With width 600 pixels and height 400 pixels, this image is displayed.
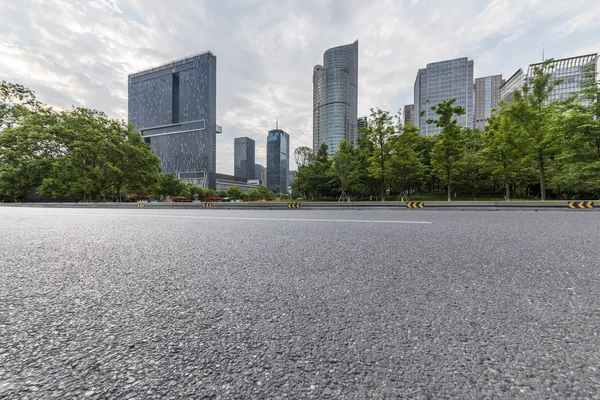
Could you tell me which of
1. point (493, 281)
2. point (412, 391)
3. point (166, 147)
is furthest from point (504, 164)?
point (166, 147)

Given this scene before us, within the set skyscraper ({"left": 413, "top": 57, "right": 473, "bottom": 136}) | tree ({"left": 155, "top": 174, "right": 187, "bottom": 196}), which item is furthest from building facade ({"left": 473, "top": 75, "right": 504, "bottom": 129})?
tree ({"left": 155, "top": 174, "right": 187, "bottom": 196})

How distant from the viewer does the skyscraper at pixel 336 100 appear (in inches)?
3369

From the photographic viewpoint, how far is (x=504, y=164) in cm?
2019

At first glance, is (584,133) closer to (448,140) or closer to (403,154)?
(448,140)

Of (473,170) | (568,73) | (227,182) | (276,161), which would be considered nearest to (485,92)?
(568,73)

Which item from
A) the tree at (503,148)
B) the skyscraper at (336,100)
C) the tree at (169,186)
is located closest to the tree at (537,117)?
the tree at (503,148)

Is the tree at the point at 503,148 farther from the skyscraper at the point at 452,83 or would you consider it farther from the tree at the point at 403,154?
the skyscraper at the point at 452,83

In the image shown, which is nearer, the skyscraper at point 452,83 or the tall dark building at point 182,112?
the skyscraper at point 452,83

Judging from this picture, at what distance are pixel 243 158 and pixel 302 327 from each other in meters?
177

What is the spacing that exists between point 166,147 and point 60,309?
379 feet

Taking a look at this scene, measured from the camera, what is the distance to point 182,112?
99375 millimetres

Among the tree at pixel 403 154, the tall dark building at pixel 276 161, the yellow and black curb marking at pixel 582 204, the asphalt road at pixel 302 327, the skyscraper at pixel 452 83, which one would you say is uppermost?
the skyscraper at pixel 452 83

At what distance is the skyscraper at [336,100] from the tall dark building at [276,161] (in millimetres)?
39839

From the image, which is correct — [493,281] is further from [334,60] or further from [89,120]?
[334,60]
